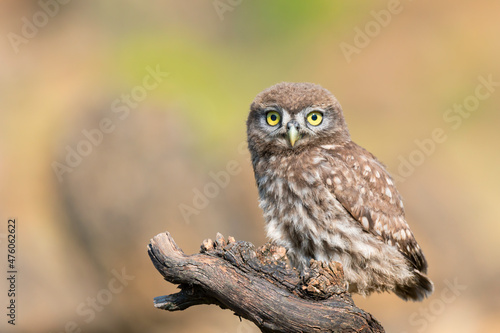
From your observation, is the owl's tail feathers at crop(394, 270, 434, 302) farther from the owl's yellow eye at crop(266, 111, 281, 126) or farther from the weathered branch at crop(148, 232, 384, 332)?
the owl's yellow eye at crop(266, 111, 281, 126)

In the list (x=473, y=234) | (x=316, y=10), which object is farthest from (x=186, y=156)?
(x=473, y=234)

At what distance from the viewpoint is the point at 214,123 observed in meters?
8.26

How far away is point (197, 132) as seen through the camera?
8.05 meters

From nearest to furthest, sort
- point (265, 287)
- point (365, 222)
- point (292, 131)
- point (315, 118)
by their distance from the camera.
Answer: point (265, 287) → point (292, 131) → point (365, 222) → point (315, 118)

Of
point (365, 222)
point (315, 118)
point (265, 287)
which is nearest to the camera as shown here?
point (265, 287)

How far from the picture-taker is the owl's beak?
4.16 meters

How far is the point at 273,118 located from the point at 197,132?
3819 mm

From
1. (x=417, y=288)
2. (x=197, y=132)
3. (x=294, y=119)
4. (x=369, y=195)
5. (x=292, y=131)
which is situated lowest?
(x=417, y=288)

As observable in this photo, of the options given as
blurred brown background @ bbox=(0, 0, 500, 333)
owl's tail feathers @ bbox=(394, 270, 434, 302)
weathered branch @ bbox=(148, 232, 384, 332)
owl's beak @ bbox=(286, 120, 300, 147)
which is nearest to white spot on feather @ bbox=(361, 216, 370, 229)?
owl's tail feathers @ bbox=(394, 270, 434, 302)

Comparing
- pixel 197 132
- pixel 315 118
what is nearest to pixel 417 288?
pixel 315 118

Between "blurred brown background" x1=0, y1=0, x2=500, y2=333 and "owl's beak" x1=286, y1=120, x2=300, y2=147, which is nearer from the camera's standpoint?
"owl's beak" x1=286, y1=120, x2=300, y2=147

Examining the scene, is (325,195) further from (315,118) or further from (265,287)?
(265,287)

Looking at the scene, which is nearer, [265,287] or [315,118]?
[265,287]

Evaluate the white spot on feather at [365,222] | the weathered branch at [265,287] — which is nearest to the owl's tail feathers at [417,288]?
the white spot on feather at [365,222]
